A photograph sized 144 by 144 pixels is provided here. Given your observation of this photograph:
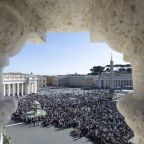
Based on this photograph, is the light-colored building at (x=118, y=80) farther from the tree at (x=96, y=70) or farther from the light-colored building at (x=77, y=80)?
the tree at (x=96, y=70)

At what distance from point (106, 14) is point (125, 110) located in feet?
0.98

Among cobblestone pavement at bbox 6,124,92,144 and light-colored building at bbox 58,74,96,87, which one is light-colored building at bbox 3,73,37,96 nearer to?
light-colored building at bbox 58,74,96,87

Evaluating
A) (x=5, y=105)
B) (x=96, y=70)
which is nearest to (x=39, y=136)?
(x=5, y=105)

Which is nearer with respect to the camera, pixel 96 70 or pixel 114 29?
pixel 114 29

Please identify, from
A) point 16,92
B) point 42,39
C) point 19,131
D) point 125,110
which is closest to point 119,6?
point 125,110

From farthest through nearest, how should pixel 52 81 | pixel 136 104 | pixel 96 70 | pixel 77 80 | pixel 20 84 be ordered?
pixel 52 81 < pixel 96 70 < pixel 77 80 < pixel 20 84 < pixel 136 104

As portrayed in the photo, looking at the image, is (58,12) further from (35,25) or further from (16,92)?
(16,92)

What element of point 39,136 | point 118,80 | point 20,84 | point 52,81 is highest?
point 118,80

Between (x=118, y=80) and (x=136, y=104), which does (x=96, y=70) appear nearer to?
(x=118, y=80)

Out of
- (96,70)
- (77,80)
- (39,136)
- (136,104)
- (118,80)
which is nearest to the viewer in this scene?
(136,104)

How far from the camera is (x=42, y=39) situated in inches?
48.0

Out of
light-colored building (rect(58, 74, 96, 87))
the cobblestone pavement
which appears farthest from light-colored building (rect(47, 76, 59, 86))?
the cobblestone pavement

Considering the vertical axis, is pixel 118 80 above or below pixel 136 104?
above

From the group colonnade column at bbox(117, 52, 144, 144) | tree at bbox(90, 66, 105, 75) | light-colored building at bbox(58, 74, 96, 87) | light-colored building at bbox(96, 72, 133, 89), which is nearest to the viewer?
colonnade column at bbox(117, 52, 144, 144)
